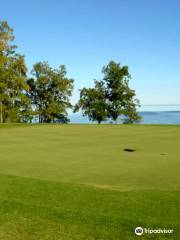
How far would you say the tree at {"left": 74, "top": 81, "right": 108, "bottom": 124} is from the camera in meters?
58.1

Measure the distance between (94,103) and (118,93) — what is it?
3.98m

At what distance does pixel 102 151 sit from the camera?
12.3 meters

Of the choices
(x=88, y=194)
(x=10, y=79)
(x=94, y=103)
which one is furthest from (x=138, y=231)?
(x=94, y=103)

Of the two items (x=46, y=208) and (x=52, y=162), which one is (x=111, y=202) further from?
(x=52, y=162)

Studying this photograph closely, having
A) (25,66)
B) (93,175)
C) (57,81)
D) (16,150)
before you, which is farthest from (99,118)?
(93,175)

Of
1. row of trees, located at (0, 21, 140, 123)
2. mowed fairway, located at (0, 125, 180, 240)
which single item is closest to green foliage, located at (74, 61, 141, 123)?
row of trees, located at (0, 21, 140, 123)

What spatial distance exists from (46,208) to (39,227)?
772 mm

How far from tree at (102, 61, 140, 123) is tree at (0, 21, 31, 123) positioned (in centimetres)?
1297

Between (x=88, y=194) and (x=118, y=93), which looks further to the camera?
(x=118, y=93)

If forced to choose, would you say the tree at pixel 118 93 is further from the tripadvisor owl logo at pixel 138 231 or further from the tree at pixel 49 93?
the tripadvisor owl logo at pixel 138 231

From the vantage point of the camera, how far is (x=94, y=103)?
192 feet

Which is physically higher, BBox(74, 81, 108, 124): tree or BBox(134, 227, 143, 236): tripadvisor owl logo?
BBox(74, 81, 108, 124): tree

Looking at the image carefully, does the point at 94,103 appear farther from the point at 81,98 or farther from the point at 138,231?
the point at 138,231

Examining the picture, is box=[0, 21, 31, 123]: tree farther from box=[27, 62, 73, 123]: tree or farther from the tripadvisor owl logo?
the tripadvisor owl logo
